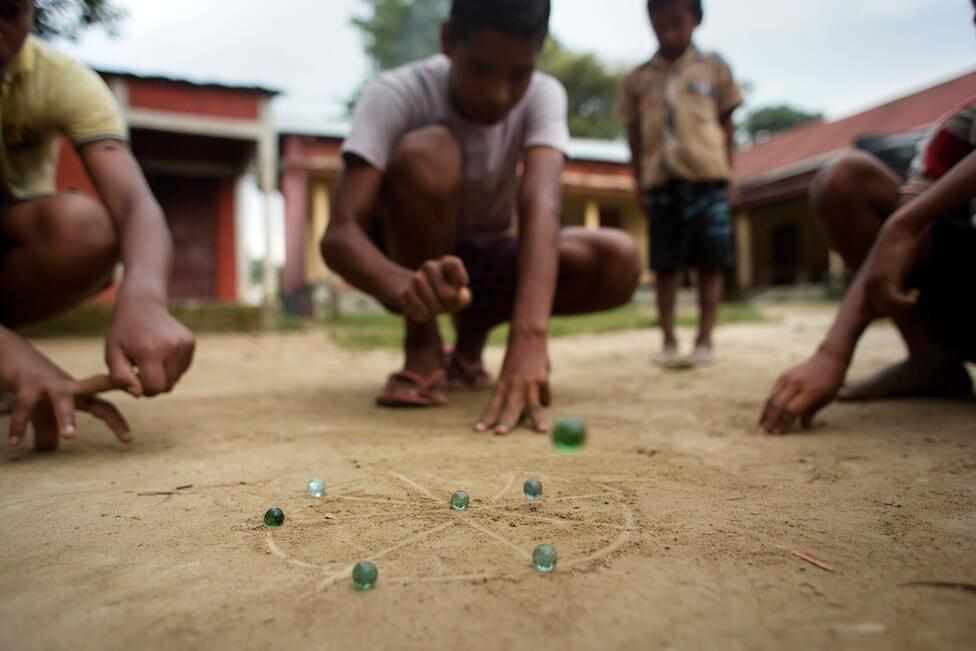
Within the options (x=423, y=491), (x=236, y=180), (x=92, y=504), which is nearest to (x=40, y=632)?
(x=92, y=504)

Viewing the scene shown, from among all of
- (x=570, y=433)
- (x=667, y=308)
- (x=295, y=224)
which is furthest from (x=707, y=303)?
(x=295, y=224)

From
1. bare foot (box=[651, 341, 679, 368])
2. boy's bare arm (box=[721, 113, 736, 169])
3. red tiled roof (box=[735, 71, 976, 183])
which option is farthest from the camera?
red tiled roof (box=[735, 71, 976, 183])

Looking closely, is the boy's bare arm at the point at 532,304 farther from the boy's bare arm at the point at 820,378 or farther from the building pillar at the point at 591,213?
the building pillar at the point at 591,213

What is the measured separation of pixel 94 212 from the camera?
1832mm

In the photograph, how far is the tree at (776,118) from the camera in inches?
1059

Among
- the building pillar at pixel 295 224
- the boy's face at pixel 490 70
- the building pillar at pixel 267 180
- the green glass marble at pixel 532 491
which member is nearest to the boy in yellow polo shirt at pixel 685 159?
the boy's face at pixel 490 70

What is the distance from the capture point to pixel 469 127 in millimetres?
2268

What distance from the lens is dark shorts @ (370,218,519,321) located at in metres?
2.38

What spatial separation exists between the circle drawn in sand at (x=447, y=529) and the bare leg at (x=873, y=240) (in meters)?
1.34

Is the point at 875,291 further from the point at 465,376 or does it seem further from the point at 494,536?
the point at 465,376

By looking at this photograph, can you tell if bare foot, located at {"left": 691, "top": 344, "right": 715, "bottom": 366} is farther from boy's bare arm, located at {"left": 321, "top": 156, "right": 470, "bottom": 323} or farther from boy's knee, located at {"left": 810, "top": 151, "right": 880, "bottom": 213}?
boy's bare arm, located at {"left": 321, "top": 156, "right": 470, "bottom": 323}

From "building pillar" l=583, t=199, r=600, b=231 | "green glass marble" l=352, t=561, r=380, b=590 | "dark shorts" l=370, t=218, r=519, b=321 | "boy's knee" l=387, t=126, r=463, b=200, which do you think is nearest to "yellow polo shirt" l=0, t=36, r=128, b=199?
"boy's knee" l=387, t=126, r=463, b=200

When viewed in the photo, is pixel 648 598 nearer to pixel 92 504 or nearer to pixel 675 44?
pixel 92 504

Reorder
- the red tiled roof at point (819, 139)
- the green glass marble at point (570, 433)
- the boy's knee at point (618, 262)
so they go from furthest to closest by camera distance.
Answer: the red tiled roof at point (819, 139)
the boy's knee at point (618, 262)
the green glass marble at point (570, 433)
